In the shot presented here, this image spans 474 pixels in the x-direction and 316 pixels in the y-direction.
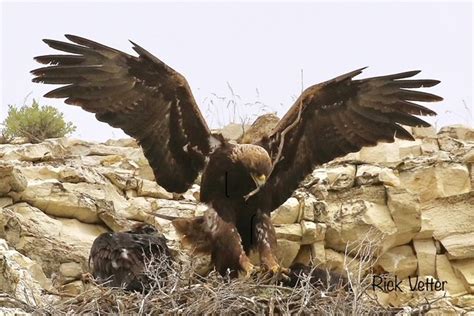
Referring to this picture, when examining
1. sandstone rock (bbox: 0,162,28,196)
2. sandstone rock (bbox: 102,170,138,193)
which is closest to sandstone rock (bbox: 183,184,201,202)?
sandstone rock (bbox: 102,170,138,193)

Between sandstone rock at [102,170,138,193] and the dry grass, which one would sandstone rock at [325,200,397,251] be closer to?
sandstone rock at [102,170,138,193]

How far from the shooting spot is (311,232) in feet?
46.4

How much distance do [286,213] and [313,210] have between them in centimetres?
33

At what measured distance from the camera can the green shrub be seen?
17.1m

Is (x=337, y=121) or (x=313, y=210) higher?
(x=337, y=121)

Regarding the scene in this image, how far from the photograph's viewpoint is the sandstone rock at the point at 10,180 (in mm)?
13461

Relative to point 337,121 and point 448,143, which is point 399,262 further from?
point 448,143

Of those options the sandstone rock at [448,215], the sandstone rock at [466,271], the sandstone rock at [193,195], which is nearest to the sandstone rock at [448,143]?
the sandstone rock at [448,215]

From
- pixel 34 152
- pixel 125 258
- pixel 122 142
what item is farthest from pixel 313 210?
pixel 122 142

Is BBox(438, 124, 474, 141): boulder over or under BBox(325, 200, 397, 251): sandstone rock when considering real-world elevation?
over

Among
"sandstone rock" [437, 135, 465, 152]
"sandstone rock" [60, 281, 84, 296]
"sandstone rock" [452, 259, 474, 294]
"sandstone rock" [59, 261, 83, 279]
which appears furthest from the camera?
"sandstone rock" [437, 135, 465, 152]

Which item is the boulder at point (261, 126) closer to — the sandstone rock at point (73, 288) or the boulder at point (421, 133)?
the boulder at point (421, 133)

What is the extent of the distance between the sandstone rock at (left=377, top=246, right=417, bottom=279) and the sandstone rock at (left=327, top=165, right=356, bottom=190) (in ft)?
3.39

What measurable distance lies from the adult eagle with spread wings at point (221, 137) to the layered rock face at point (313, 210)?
0.93 meters
